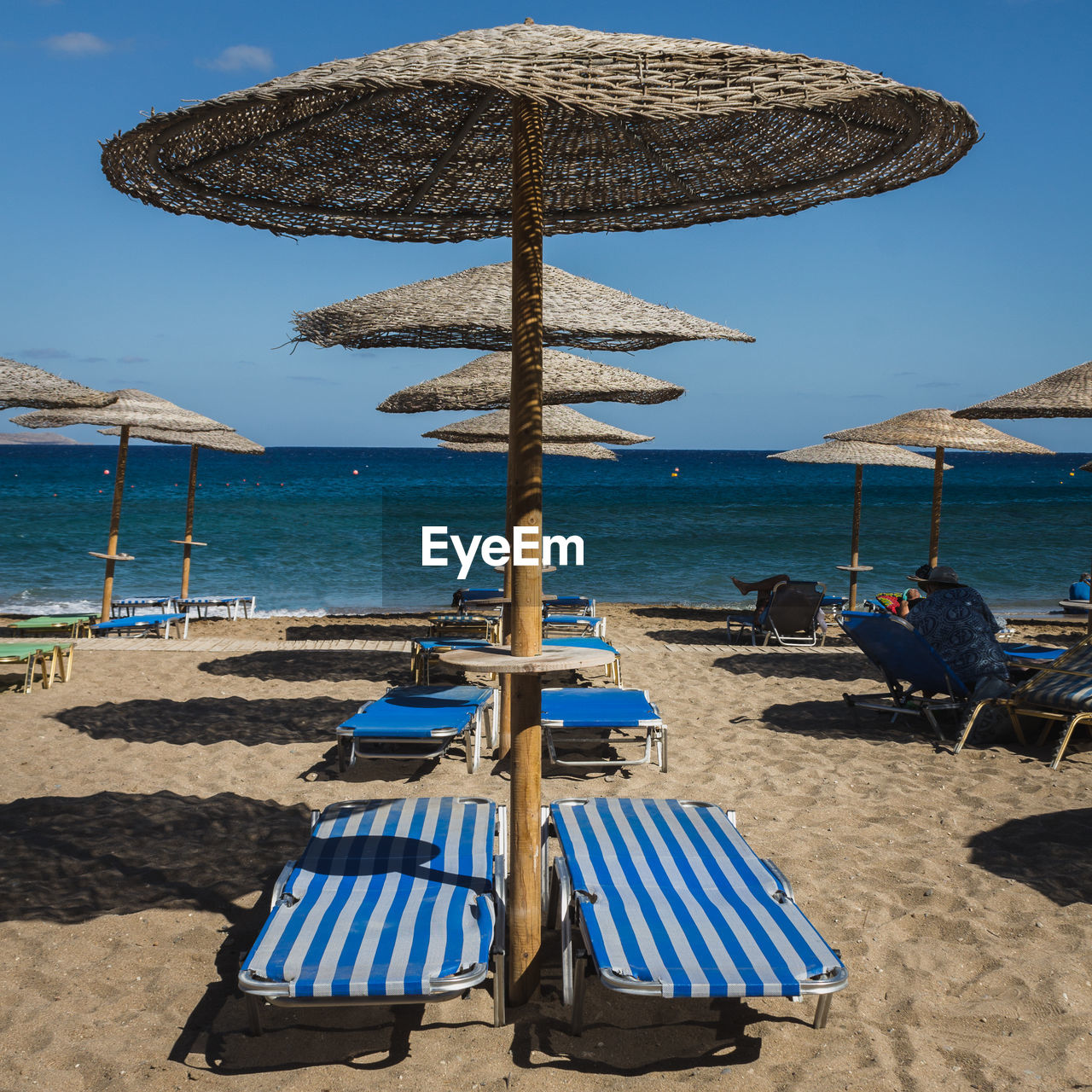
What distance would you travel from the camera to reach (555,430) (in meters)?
9.30

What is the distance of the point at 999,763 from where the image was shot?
5.43m

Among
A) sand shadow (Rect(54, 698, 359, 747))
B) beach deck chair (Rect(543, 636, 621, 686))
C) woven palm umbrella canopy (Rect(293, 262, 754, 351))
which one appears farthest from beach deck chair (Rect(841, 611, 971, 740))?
sand shadow (Rect(54, 698, 359, 747))

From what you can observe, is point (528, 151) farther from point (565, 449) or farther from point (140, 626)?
point (140, 626)

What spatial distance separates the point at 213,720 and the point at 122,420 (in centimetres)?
536

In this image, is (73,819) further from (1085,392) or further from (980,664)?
(1085,392)

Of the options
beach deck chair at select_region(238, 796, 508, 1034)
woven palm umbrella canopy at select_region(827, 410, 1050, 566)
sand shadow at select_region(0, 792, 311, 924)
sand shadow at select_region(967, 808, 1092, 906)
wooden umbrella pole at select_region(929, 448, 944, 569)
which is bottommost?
sand shadow at select_region(0, 792, 311, 924)

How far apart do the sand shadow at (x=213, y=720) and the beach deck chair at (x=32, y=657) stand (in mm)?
795

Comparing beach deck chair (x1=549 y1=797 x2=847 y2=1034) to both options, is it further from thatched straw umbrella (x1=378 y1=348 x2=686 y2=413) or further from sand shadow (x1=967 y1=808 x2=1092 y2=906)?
thatched straw umbrella (x1=378 y1=348 x2=686 y2=413)

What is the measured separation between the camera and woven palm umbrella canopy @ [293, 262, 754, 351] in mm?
4355

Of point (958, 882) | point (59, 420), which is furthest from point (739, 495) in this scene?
point (958, 882)

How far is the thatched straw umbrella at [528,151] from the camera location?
2.12 metres

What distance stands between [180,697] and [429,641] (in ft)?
6.93

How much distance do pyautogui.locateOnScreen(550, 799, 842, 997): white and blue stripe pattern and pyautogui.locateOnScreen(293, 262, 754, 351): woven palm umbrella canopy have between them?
2312 mm

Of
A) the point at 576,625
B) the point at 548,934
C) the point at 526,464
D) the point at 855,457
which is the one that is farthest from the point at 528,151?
the point at 855,457
